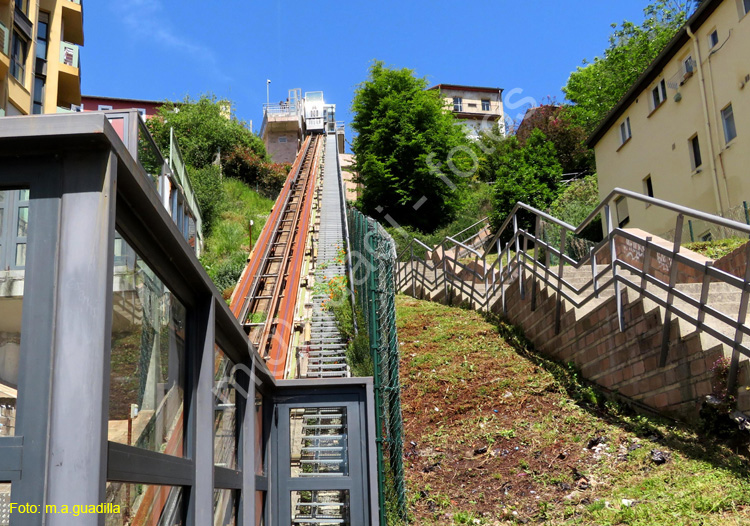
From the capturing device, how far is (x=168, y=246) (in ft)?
9.07

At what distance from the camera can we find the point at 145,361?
255cm

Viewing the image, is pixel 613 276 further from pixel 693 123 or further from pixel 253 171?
pixel 253 171

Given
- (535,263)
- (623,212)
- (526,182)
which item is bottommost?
(535,263)

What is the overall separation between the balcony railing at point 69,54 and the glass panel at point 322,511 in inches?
812

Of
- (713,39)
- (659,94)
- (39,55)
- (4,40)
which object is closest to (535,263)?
(713,39)

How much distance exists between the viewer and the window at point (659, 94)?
2036 cm

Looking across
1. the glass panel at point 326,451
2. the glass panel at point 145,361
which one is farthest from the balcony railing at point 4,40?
the glass panel at point 145,361

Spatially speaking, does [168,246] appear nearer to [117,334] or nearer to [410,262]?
[117,334]

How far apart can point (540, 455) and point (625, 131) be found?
18.3 m

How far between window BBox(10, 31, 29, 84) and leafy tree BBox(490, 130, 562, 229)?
1664 cm

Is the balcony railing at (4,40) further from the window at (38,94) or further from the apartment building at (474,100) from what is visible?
the apartment building at (474,100)

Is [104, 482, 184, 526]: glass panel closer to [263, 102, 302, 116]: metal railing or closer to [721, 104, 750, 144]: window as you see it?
[721, 104, 750, 144]: window

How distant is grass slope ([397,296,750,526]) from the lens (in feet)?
17.9

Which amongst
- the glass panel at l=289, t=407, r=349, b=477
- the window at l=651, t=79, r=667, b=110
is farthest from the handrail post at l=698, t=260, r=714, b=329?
the window at l=651, t=79, r=667, b=110
